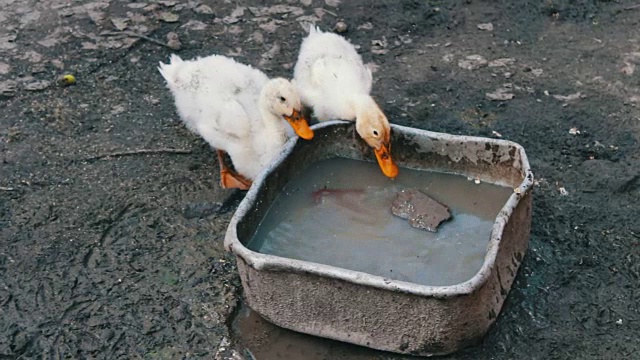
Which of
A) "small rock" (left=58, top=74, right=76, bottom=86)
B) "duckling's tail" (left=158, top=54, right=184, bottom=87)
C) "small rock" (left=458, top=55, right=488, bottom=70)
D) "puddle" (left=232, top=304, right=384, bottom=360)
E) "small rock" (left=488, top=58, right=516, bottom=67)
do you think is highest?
"duckling's tail" (left=158, top=54, right=184, bottom=87)

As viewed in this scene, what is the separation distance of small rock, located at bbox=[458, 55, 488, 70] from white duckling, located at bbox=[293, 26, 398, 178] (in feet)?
3.11

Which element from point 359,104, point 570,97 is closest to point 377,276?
point 359,104

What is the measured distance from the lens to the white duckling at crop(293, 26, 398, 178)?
12.5 feet

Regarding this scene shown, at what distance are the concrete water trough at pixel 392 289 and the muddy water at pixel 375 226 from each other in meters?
0.05

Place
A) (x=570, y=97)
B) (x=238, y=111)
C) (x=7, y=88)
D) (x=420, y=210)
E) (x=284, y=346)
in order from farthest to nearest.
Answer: (x=7, y=88) < (x=570, y=97) < (x=238, y=111) < (x=420, y=210) < (x=284, y=346)

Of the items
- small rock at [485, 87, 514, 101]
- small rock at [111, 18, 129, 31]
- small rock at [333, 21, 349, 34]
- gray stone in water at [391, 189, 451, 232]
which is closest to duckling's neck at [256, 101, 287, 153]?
gray stone in water at [391, 189, 451, 232]

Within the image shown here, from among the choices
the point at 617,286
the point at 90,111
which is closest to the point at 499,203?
the point at 617,286

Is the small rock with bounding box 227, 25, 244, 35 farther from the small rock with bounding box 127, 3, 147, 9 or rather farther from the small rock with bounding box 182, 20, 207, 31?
the small rock with bounding box 127, 3, 147, 9

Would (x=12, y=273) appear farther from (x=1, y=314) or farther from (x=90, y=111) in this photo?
(x=90, y=111)

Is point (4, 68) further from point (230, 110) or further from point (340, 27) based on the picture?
point (340, 27)

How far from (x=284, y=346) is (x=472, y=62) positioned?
2601 mm

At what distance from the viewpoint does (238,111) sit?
4.09 metres

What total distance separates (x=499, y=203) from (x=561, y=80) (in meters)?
Result: 1.71

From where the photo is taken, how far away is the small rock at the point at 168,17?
5.70 m
